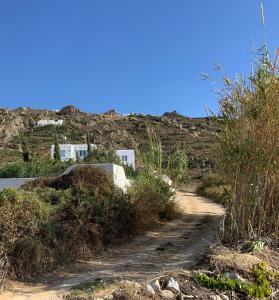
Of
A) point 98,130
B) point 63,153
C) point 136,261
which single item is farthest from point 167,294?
point 98,130

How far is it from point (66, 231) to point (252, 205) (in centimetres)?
340

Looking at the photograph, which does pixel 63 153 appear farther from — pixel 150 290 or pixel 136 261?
pixel 150 290

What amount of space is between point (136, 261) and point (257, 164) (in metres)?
2.77

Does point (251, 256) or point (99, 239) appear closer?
point (251, 256)

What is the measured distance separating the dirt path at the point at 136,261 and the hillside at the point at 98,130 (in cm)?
2873

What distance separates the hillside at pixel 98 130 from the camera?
151 ft

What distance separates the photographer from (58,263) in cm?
853

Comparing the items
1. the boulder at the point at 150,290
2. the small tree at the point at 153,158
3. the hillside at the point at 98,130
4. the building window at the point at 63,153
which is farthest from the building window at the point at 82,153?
the boulder at the point at 150,290

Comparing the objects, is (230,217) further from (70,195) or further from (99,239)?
(70,195)

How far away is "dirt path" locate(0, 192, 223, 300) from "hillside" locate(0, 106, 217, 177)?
28732 mm

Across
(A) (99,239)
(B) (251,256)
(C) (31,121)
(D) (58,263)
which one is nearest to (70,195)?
(A) (99,239)

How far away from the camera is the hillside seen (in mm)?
46062

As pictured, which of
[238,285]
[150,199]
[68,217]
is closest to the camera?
[238,285]

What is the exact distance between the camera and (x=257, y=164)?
28.3ft
